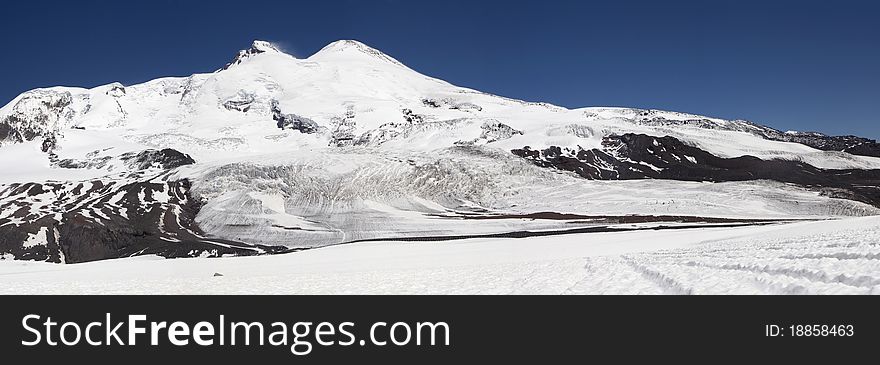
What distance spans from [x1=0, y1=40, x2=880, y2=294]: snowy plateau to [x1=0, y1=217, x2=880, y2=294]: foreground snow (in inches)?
5.2

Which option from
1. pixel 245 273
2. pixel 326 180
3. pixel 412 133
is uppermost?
pixel 412 133

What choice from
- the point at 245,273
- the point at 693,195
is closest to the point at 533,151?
the point at 693,195

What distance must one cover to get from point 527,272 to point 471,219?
221ft

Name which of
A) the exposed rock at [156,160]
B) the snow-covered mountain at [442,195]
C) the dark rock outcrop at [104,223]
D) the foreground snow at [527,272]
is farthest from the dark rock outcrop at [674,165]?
the foreground snow at [527,272]

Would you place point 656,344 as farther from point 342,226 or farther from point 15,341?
point 342,226

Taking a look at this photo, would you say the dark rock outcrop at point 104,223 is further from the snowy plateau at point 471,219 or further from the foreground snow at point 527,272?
the foreground snow at point 527,272

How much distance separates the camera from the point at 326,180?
375 feet

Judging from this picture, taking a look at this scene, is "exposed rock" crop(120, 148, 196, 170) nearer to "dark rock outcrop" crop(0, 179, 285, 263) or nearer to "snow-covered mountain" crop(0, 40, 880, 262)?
"snow-covered mountain" crop(0, 40, 880, 262)

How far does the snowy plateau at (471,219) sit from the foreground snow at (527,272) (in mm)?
132

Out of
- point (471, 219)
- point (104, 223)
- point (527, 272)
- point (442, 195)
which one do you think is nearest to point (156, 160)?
point (104, 223)

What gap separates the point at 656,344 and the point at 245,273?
21.4 metres

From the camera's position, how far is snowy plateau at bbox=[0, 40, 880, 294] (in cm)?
2036

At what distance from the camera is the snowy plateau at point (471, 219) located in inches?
802

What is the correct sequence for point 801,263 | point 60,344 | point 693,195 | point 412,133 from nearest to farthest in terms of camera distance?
point 60,344 → point 801,263 → point 693,195 → point 412,133
